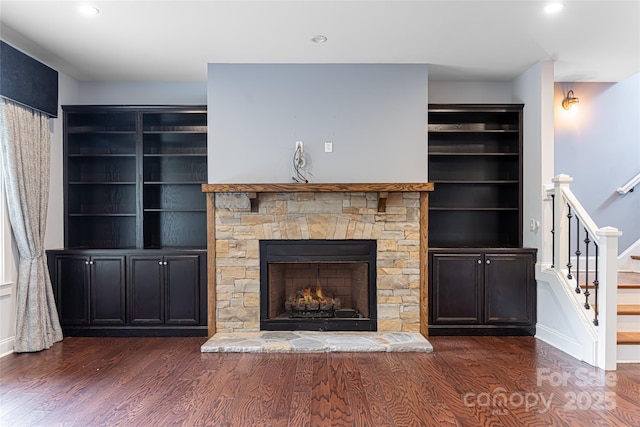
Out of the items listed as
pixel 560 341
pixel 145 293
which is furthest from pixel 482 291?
pixel 145 293

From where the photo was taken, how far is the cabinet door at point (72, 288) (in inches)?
179

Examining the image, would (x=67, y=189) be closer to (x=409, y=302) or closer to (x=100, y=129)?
(x=100, y=129)

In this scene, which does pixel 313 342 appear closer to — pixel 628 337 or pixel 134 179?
pixel 628 337

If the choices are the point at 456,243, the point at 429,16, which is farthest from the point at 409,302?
the point at 429,16

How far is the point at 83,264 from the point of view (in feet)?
14.9

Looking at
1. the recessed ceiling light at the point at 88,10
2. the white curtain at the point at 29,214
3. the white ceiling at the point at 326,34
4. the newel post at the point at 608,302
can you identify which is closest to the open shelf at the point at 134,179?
the white ceiling at the point at 326,34

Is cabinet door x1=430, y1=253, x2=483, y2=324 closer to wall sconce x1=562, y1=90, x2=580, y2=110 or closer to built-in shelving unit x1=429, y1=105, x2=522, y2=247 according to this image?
built-in shelving unit x1=429, y1=105, x2=522, y2=247

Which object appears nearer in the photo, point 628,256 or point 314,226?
point 314,226

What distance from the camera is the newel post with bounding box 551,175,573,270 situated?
4180 millimetres

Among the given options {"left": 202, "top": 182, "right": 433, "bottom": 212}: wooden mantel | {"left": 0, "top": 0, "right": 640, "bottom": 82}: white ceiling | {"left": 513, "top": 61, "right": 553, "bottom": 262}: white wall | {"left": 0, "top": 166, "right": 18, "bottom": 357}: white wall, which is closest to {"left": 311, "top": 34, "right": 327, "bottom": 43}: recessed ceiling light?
{"left": 0, "top": 0, "right": 640, "bottom": 82}: white ceiling

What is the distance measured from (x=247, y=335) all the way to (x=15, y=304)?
2119 millimetres

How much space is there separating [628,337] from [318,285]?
9.23ft

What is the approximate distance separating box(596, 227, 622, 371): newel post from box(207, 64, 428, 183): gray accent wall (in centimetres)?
168

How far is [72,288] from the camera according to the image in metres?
4.55
